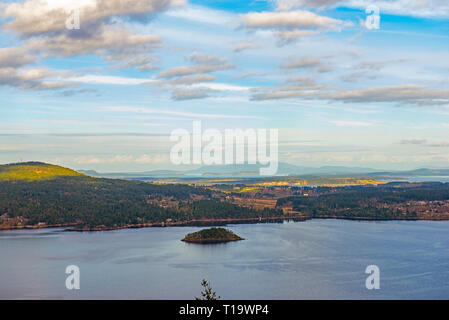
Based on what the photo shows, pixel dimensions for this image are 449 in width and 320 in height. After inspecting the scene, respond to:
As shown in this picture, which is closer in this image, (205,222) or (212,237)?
(212,237)

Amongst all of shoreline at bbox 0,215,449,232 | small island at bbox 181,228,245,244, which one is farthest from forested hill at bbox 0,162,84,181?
small island at bbox 181,228,245,244

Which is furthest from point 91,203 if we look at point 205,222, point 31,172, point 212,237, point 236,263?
point 236,263

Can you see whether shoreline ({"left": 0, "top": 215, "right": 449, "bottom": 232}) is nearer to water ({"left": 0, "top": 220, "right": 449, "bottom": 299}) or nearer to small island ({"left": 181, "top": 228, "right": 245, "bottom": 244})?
water ({"left": 0, "top": 220, "right": 449, "bottom": 299})

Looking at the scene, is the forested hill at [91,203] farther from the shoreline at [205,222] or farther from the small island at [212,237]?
the small island at [212,237]

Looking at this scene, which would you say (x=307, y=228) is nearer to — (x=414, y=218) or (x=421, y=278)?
(x=414, y=218)

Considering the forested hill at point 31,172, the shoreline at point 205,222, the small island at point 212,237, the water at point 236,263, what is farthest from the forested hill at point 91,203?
the small island at point 212,237

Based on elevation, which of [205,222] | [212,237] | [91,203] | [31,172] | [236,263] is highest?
[31,172]

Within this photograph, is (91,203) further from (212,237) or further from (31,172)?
(212,237)
